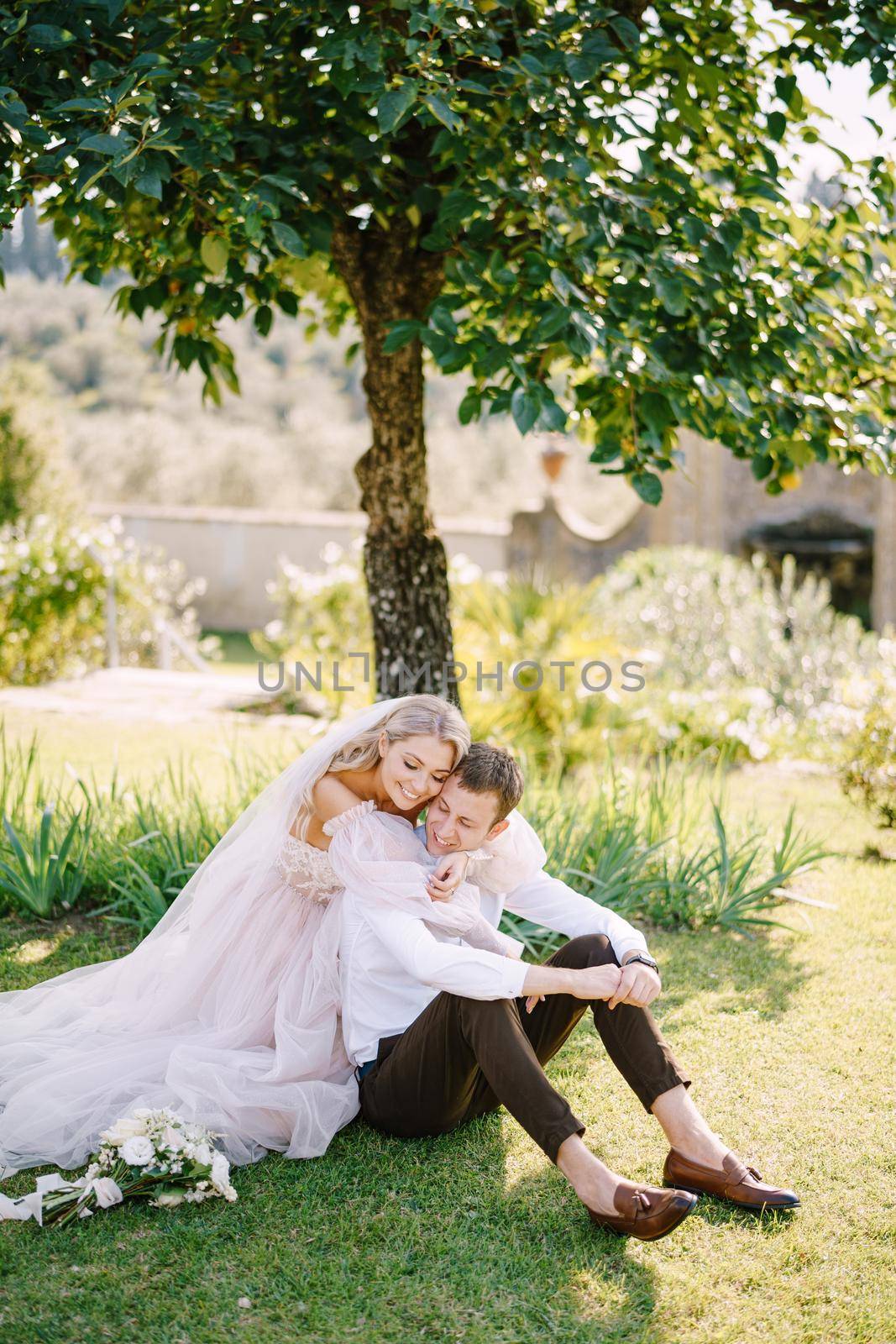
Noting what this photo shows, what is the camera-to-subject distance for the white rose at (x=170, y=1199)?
2510 mm

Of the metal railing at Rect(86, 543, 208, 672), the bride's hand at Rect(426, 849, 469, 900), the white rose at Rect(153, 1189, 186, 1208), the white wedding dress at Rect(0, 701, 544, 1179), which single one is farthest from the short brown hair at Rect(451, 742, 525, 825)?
the metal railing at Rect(86, 543, 208, 672)

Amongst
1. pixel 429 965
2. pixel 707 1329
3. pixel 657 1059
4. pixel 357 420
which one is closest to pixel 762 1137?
pixel 657 1059

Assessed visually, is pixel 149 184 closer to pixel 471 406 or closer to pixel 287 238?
pixel 287 238

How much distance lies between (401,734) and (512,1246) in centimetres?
116

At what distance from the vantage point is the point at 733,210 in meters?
3.78

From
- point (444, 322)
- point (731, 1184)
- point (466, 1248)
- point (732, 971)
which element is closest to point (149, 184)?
point (444, 322)

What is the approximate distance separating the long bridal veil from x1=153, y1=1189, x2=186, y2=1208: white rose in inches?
8.8

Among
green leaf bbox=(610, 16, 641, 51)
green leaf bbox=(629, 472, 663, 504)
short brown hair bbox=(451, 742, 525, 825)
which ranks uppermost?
green leaf bbox=(610, 16, 641, 51)

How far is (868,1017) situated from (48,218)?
4.04 metres

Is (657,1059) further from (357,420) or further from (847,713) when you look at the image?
(357,420)

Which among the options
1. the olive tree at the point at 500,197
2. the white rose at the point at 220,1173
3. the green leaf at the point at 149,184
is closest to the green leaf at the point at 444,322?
the olive tree at the point at 500,197

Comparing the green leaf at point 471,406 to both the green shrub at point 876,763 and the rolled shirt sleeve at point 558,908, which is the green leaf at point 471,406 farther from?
the green shrub at point 876,763

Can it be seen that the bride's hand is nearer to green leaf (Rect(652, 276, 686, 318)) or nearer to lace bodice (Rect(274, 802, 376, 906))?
lace bodice (Rect(274, 802, 376, 906))

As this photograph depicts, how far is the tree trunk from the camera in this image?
4.75 metres
